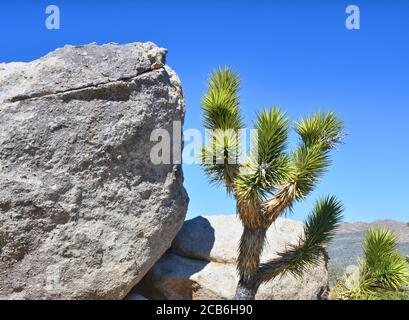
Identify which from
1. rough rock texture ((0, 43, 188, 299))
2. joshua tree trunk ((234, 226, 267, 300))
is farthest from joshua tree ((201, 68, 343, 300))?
rough rock texture ((0, 43, 188, 299))

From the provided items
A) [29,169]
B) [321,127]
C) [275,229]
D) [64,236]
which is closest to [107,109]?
[29,169]

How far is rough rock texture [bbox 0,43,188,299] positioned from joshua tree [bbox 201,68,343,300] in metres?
1.28

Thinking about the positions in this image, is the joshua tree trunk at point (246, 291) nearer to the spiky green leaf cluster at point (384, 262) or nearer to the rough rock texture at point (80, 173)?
the rough rock texture at point (80, 173)

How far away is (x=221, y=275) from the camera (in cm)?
1348

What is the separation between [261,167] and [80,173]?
11.9 feet

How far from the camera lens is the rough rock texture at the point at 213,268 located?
13383 mm

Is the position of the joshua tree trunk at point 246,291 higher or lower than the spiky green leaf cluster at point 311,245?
lower

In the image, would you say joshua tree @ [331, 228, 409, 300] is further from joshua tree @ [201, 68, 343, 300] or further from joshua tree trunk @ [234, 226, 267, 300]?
joshua tree trunk @ [234, 226, 267, 300]

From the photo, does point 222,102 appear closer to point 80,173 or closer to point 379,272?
point 80,173

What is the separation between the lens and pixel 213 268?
13695 millimetres

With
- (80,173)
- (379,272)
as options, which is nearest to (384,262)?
(379,272)

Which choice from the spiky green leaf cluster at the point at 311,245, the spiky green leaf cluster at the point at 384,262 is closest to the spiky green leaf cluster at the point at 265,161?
the spiky green leaf cluster at the point at 311,245

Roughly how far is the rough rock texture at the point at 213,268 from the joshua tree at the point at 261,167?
4.51ft

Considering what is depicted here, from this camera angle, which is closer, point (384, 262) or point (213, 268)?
point (384, 262)
